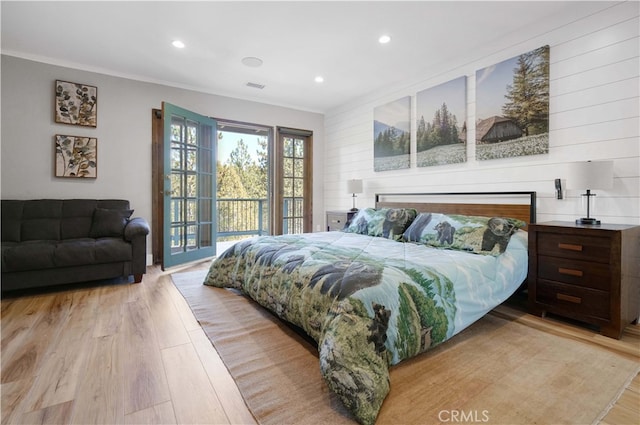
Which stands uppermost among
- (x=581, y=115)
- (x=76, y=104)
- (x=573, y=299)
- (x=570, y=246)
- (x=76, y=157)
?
(x=76, y=104)

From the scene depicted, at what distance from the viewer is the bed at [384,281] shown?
1.39 m

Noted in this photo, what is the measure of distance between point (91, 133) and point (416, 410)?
449 centimetres

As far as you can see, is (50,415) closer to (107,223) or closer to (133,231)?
(133,231)

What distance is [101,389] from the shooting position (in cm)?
147

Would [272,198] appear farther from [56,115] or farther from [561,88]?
[561,88]

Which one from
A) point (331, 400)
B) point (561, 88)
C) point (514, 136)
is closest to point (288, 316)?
point (331, 400)

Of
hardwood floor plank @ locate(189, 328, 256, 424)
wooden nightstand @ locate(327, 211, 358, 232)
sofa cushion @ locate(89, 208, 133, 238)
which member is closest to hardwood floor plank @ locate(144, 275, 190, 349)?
hardwood floor plank @ locate(189, 328, 256, 424)

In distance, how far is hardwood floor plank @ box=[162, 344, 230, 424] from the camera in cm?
130

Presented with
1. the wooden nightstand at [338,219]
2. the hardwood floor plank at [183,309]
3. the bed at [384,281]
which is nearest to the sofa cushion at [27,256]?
the hardwood floor plank at [183,309]

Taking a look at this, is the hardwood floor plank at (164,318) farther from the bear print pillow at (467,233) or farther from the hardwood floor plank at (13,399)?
the bear print pillow at (467,233)

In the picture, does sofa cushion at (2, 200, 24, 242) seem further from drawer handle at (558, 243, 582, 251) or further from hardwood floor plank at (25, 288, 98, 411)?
drawer handle at (558, 243, 582, 251)

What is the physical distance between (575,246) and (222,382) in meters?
2.50

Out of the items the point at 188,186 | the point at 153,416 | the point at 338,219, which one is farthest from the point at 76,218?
the point at 338,219

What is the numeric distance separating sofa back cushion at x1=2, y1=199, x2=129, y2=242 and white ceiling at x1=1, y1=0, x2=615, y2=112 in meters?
1.68
